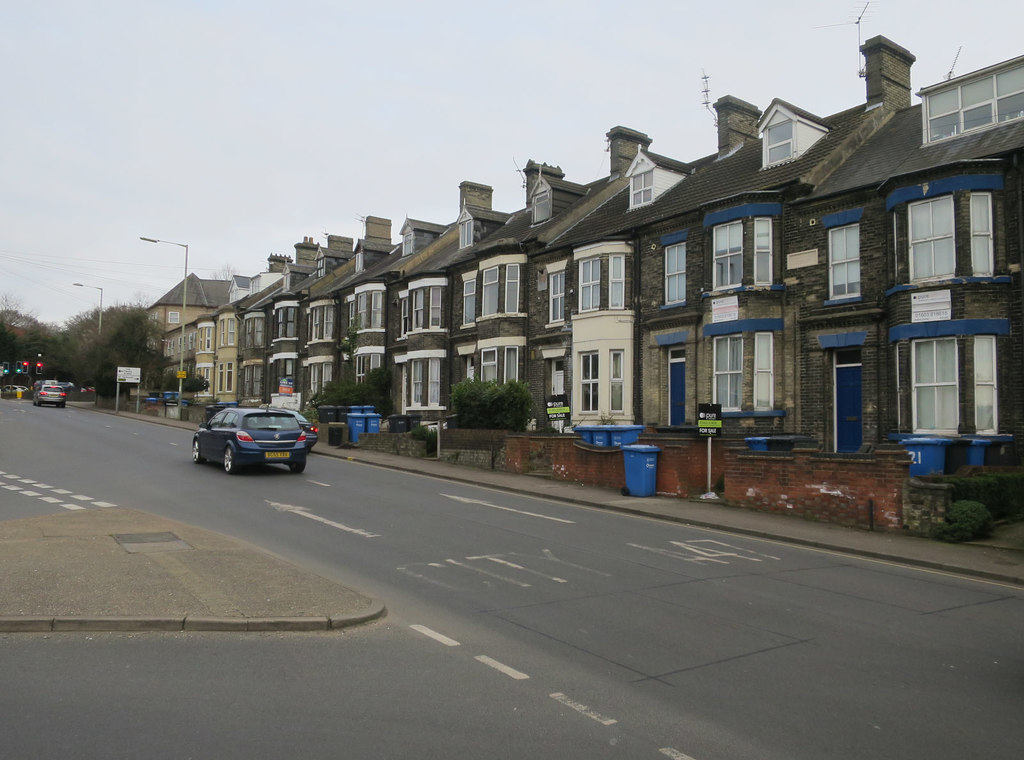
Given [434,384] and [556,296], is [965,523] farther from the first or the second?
[434,384]

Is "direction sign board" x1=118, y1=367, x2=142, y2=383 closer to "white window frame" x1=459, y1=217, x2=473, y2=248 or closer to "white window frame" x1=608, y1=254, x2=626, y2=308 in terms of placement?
"white window frame" x1=459, y1=217, x2=473, y2=248

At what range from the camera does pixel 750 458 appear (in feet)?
51.7

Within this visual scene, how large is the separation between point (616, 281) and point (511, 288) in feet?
18.3

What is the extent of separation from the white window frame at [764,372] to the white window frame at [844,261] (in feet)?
6.41

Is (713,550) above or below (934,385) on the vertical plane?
below

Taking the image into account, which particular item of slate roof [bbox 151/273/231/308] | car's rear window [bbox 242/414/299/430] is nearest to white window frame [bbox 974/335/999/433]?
car's rear window [bbox 242/414/299/430]

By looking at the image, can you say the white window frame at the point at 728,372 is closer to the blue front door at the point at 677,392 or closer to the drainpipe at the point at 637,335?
the blue front door at the point at 677,392

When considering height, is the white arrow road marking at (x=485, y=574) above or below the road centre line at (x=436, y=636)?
above

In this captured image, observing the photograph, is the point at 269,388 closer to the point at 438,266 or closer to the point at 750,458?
the point at 438,266

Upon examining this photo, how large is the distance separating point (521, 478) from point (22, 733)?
54.4ft

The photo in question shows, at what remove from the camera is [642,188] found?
2717 centimetres

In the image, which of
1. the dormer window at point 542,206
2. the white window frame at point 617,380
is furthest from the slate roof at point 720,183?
the white window frame at point 617,380

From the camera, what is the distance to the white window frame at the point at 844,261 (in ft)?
64.1

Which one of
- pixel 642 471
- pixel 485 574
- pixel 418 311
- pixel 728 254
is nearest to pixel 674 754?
pixel 485 574
